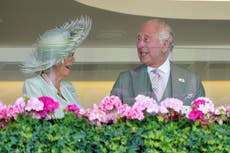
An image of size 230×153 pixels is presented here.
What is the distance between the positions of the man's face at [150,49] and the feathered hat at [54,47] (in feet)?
1.57

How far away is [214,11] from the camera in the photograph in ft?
34.8

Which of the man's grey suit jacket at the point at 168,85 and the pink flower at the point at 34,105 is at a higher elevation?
the man's grey suit jacket at the point at 168,85

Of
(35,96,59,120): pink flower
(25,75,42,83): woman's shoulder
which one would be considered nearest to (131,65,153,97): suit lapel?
(25,75,42,83): woman's shoulder

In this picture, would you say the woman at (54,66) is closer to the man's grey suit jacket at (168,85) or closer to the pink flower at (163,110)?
the man's grey suit jacket at (168,85)

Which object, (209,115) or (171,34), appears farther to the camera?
(171,34)

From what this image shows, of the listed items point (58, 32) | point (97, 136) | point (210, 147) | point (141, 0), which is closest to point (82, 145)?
point (97, 136)

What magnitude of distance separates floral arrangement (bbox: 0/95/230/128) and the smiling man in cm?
61

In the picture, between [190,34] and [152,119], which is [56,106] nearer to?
[152,119]

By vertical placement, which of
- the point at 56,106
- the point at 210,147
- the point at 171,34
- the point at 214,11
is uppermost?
the point at 214,11

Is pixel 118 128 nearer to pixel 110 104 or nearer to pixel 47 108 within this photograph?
pixel 110 104

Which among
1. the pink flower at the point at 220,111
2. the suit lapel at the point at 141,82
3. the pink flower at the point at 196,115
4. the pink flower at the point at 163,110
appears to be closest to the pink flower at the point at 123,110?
the pink flower at the point at 163,110

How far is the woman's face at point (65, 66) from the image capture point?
401cm

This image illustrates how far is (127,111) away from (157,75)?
2.82ft

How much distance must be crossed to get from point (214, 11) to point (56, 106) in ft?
25.3
